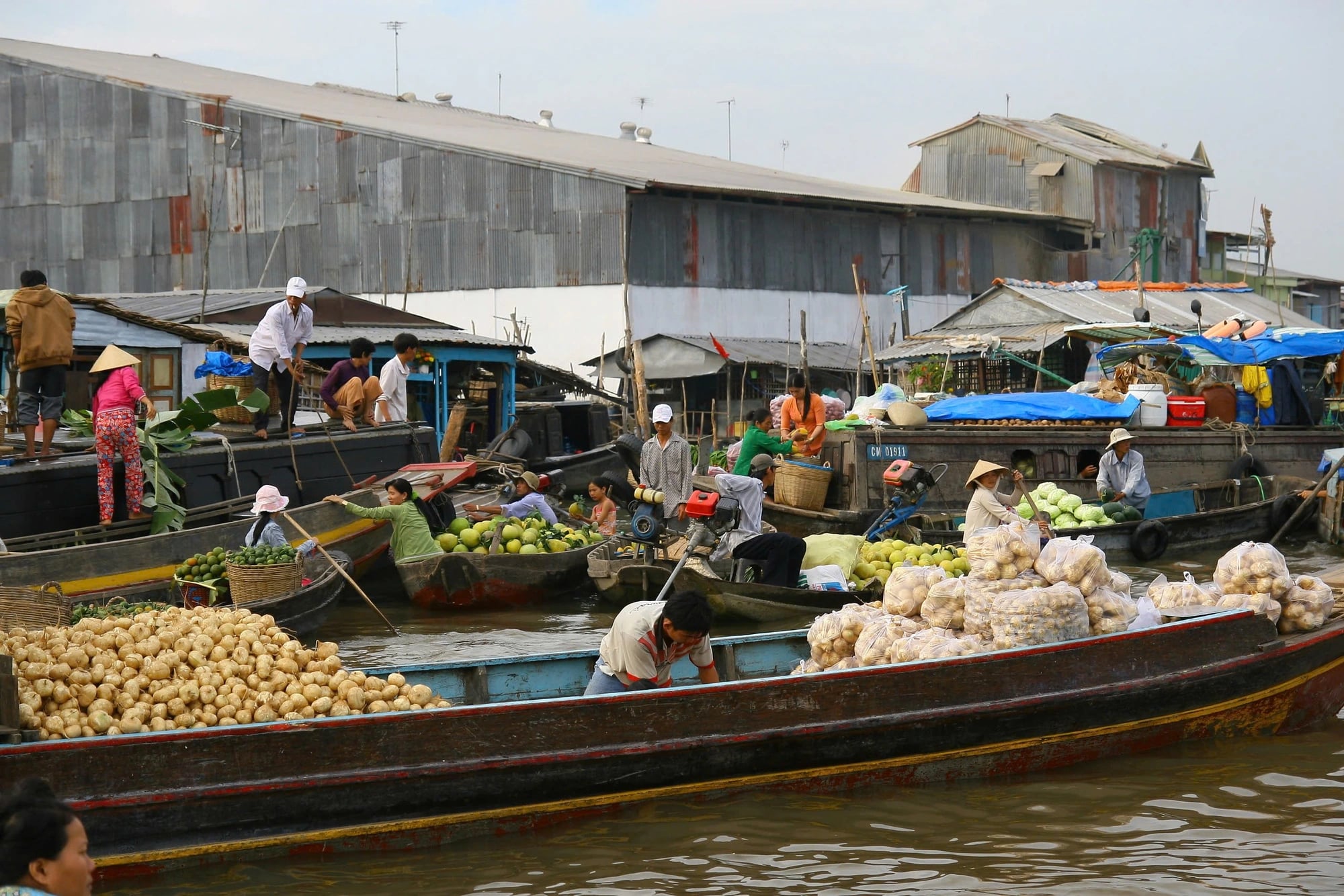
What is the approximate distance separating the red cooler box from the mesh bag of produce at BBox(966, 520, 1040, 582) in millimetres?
10083

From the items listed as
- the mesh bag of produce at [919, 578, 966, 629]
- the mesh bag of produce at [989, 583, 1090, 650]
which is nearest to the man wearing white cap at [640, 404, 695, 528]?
the mesh bag of produce at [919, 578, 966, 629]

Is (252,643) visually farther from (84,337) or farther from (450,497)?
(84,337)

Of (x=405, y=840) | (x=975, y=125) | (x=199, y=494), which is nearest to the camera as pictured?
(x=405, y=840)

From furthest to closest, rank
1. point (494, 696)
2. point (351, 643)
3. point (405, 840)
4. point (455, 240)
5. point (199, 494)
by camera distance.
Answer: point (455, 240)
point (199, 494)
point (351, 643)
point (494, 696)
point (405, 840)

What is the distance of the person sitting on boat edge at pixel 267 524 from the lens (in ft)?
34.3

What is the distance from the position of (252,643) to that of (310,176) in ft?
75.8

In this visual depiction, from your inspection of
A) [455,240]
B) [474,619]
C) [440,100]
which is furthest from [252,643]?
[440,100]

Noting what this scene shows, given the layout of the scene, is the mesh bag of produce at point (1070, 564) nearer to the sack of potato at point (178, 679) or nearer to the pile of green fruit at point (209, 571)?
the sack of potato at point (178, 679)

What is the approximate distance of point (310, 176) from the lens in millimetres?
28203

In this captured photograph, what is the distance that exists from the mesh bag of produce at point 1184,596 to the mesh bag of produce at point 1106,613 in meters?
0.50

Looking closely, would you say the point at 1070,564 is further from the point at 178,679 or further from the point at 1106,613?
the point at 178,679

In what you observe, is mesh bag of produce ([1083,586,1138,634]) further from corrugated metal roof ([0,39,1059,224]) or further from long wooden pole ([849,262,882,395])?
corrugated metal roof ([0,39,1059,224])

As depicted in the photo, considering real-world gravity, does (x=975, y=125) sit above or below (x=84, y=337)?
above

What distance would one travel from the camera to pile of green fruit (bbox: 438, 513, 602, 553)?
41.4 ft
